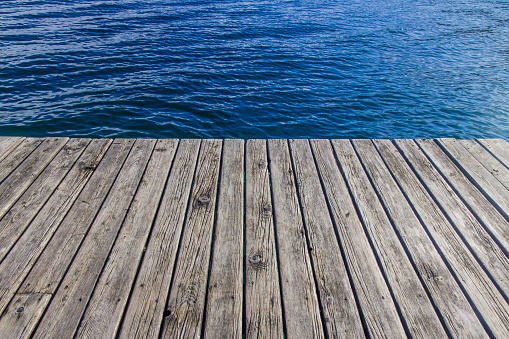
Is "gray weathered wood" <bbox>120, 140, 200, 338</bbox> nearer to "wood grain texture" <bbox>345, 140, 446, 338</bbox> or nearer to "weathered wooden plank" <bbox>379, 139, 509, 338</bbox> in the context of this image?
"wood grain texture" <bbox>345, 140, 446, 338</bbox>

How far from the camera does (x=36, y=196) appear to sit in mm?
3186

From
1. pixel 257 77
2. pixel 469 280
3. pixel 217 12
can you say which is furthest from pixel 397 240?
pixel 217 12

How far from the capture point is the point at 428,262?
2572 millimetres

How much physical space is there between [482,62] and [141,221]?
40.3 ft

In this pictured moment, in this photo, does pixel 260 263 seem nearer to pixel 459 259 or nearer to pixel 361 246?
pixel 361 246

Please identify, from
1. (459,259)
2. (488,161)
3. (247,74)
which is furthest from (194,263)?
(247,74)

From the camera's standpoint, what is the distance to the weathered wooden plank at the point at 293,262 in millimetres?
2141

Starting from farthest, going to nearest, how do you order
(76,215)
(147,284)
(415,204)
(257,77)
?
(257,77), (415,204), (76,215), (147,284)

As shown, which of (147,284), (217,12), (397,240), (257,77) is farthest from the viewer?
(217,12)

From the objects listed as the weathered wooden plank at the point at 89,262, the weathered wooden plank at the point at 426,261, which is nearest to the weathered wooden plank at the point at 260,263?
the weathered wooden plank at the point at 426,261

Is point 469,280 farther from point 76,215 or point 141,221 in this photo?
point 76,215

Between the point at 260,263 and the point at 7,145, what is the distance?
3.46 meters

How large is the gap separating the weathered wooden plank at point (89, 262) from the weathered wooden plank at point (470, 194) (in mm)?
3199

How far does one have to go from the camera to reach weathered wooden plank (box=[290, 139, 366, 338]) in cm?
215
